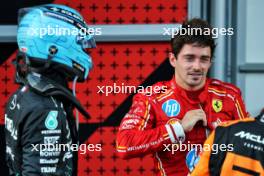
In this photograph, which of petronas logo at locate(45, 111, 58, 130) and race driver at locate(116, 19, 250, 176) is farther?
race driver at locate(116, 19, 250, 176)

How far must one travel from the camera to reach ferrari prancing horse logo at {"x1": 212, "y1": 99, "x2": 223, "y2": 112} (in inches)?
132

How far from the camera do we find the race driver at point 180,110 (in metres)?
3.24

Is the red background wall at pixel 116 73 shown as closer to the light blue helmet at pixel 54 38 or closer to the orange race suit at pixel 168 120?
the orange race suit at pixel 168 120

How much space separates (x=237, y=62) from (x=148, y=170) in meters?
0.86

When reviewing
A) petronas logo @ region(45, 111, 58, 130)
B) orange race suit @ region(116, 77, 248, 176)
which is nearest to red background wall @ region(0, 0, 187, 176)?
orange race suit @ region(116, 77, 248, 176)

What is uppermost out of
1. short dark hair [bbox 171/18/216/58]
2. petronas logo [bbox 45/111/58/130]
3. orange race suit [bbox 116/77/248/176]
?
short dark hair [bbox 171/18/216/58]

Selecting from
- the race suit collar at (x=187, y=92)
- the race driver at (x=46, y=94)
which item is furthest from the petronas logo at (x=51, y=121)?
the race suit collar at (x=187, y=92)

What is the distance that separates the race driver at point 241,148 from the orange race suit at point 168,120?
67cm

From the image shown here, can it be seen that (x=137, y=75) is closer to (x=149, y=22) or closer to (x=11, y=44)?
(x=149, y=22)

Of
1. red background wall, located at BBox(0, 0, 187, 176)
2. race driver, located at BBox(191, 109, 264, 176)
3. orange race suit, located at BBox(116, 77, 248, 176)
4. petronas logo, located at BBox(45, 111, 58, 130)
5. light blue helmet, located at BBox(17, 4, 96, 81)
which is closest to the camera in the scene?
race driver, located at BBox(191, 109, 264, 176)

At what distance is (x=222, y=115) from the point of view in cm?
334

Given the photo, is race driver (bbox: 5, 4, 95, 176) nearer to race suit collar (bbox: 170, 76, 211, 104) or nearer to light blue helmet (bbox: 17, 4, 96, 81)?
light blue helmet (bbox: 17, 4, 96, 81)

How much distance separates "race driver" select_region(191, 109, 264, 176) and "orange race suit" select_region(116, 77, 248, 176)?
0.67 meters

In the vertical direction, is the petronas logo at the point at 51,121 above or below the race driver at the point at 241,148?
above
